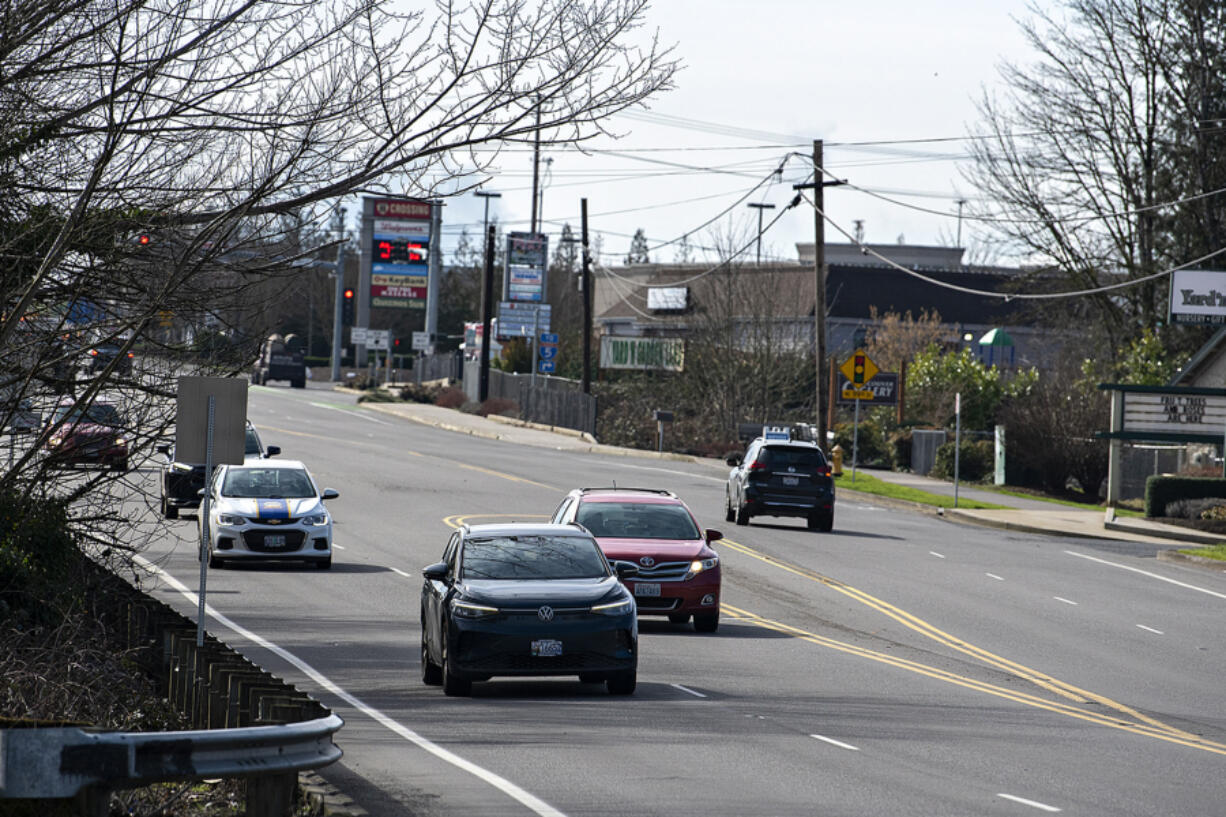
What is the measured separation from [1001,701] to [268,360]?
78.7 meters

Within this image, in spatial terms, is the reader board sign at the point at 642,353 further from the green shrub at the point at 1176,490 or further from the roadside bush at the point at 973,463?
the green shrub at the point at 1176,490

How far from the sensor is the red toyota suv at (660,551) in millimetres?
18859

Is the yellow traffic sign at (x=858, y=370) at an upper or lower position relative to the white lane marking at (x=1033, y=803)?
upper

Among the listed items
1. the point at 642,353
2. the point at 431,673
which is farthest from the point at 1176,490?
the point at 642,353

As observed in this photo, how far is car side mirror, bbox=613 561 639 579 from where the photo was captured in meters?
18.6

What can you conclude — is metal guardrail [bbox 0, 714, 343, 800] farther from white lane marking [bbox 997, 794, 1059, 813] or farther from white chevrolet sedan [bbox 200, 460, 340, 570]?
white chevrolet sedan [bbox 200, 460, 340, 570]

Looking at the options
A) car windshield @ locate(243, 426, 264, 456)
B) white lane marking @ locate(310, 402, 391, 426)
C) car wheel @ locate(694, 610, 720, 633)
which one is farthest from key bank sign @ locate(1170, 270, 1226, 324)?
white lane marking @ locate(310, 402, 391, 426)

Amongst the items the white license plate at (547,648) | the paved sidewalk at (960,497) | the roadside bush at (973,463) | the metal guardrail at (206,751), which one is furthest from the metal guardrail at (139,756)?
the roadside bush at (973,463)

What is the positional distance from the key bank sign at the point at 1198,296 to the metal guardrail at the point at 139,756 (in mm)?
40966

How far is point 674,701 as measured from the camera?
13.8 metres

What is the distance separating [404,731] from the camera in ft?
39.7

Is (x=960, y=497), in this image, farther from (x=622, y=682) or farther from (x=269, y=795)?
(x=269, y=795)

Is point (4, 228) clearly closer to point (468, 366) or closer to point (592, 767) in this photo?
point (592, 767)

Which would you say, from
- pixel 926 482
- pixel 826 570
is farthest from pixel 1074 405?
pixel 826 570
